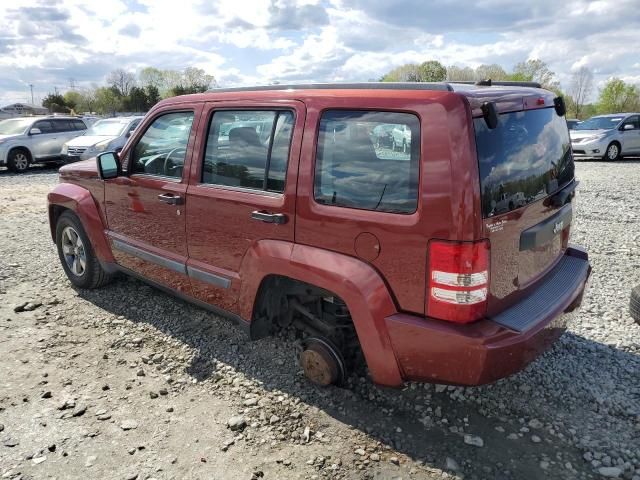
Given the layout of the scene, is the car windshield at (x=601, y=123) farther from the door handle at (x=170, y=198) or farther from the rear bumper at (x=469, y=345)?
the door handle at (x=170, y=198)

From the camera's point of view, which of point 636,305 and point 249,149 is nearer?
point 249,149

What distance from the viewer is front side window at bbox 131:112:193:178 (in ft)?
12.0

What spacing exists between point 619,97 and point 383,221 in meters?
63.9

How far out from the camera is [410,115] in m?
2.46

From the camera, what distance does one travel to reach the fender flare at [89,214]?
448cm

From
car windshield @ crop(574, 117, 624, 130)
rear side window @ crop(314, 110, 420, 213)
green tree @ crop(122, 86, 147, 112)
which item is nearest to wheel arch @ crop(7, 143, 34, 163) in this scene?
rear side window @ crop(314, 110, 420, 213)

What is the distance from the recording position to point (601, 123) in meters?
16.2

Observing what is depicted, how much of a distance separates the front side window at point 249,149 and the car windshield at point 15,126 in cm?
1487

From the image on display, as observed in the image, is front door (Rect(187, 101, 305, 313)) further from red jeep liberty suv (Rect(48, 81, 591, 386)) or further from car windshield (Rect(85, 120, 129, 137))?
car windshield (Rect(85, 120, 129, 137))

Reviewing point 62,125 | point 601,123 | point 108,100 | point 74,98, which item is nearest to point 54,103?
point 108,100

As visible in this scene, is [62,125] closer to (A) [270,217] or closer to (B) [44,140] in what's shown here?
(B) [44,140]

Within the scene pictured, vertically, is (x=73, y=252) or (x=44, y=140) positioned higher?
(x=44, y=140)

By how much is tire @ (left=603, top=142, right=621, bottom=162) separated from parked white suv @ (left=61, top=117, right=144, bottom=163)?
47.4ft

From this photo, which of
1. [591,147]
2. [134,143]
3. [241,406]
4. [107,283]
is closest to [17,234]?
[107,283]
